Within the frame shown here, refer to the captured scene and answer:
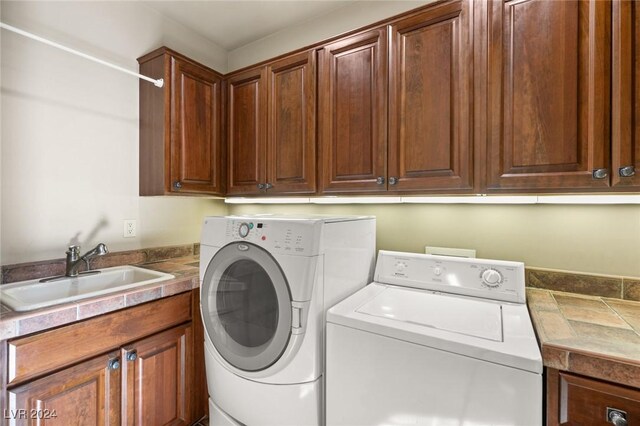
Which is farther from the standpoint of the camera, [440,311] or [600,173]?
[440,311]

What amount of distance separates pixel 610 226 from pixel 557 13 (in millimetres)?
961

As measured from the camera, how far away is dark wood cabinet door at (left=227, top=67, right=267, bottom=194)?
1.98 meters

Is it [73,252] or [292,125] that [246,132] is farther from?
[73,252]

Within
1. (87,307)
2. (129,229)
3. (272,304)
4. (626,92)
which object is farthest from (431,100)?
(129,229)

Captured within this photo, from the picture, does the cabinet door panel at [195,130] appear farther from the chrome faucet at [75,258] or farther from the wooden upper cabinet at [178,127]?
the chrome faucet at [75,258]

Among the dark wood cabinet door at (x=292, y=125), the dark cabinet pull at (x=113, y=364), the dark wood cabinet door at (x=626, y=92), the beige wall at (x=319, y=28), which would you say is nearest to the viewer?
the dark wood cabinet door at (x=626, y=92)

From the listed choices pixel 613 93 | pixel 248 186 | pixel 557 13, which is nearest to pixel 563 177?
pixel 613 93

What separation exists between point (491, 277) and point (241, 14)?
2.31 metres

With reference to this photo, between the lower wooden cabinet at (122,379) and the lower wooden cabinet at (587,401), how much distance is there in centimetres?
162

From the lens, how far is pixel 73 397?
1190 millimetres

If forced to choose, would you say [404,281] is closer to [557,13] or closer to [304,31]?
[557,13]

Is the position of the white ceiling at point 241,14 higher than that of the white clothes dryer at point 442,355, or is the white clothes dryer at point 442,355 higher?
the white ceiling at point 241,14

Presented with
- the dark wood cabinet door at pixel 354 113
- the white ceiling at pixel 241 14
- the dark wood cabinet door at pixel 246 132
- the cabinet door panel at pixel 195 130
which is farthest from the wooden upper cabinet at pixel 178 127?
the dark wood cabinet door at pixel 354 113

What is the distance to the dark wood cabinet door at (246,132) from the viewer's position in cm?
198
